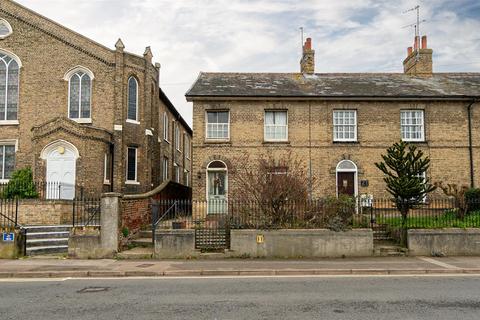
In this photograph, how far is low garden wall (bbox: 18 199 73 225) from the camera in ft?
56.5

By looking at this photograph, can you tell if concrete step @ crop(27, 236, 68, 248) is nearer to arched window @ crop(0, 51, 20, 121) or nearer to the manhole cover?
the manhole cover

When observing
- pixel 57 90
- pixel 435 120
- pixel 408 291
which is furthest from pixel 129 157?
pixel 408 291

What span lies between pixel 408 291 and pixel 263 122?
46.2 feet

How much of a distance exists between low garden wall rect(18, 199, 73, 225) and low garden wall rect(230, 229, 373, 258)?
26.2ft

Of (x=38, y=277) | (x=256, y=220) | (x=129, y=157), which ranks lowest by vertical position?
(x=38, y=277)

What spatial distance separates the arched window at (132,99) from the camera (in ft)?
83.7

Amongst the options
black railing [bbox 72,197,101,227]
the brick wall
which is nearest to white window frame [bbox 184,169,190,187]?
the brick wall

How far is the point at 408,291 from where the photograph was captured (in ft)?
29.9

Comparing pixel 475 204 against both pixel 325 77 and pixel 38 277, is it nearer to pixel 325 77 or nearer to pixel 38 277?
pixel 325 77

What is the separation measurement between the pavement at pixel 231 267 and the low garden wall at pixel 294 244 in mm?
505

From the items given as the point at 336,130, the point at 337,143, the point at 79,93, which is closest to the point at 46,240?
the point at 79,93

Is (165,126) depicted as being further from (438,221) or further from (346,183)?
(438,221)

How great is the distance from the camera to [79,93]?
24.8 m

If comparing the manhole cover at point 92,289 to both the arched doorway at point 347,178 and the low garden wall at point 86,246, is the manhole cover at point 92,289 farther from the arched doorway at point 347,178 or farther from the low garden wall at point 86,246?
the arched doorway at point 347,178
